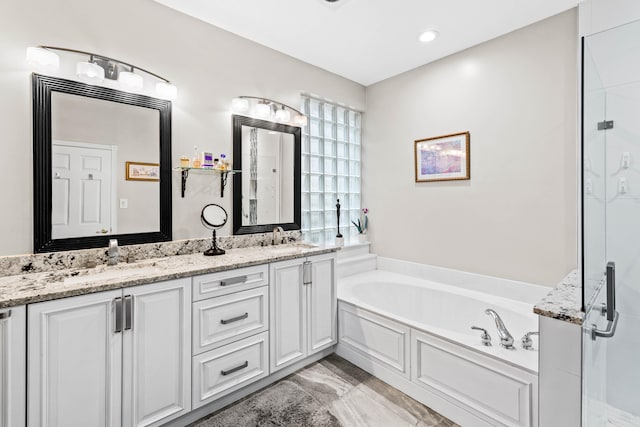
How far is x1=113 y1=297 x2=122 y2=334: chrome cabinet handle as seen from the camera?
1.45m

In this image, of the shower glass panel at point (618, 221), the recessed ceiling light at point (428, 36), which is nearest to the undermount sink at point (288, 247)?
the shower glass panel at point (618, 221)

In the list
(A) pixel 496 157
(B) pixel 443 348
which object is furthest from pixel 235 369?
(A) pixel 496 157

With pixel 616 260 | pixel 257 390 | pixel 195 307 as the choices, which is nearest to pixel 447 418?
pixel 257 390

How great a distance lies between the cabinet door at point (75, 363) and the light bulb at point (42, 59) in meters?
1.32

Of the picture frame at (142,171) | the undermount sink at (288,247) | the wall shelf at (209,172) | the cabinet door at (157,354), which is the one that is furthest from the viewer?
the undermount sink at (288,247)

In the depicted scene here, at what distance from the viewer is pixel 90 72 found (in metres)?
1.77

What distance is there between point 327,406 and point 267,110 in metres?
2.34

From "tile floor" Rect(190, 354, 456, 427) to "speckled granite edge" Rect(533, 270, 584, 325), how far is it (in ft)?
3.38

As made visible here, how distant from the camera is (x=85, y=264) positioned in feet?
5.89

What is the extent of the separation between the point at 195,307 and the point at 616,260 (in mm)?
2510

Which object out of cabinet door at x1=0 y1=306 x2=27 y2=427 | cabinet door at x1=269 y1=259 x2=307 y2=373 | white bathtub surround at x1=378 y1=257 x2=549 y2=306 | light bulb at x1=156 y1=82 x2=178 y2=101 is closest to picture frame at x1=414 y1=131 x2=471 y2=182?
white bathtub surround at x1=378 y1=257 x2=549 y2=306

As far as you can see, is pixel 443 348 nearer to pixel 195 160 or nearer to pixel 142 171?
pixel 195 160

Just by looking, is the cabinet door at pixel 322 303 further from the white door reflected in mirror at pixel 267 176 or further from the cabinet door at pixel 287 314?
the white door reflected in mirror at pixel 267 176

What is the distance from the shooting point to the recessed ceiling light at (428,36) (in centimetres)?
242
